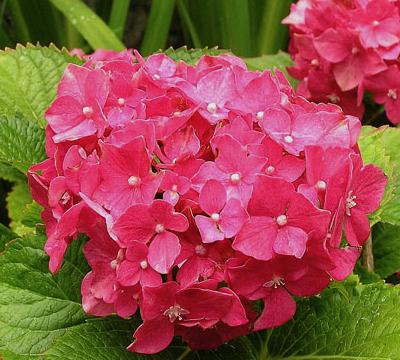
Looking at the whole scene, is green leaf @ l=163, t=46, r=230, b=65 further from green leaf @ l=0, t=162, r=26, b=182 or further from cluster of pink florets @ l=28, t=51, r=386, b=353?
cluster of pink florets @ l=28, t=51, r=386, b=353

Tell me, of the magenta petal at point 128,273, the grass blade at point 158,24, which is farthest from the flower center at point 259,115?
the grass blade at point 158,24

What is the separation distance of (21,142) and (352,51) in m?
0.68

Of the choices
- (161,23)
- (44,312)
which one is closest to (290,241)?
(44,312)

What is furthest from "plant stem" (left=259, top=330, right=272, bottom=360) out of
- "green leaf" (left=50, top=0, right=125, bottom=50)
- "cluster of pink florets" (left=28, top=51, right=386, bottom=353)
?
"green leaf" (left=50, top=0, right=125, bottom=50)

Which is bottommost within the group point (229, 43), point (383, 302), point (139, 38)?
point (139, 38)

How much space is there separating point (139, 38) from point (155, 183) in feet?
6.51

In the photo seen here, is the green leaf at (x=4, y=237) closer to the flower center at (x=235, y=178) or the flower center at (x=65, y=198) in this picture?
the flower center at (x=65, y=198)

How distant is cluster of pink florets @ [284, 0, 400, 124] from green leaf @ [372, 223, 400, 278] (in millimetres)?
304

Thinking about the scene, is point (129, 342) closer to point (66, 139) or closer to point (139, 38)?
point (66, 139)

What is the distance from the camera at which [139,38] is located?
2730 mm

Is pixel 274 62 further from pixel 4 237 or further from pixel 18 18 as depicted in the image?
pixel 4 237

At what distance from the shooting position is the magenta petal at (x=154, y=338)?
845mm

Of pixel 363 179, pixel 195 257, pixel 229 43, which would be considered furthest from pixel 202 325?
pixel 229 43

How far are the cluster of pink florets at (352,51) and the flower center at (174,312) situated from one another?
797mm
